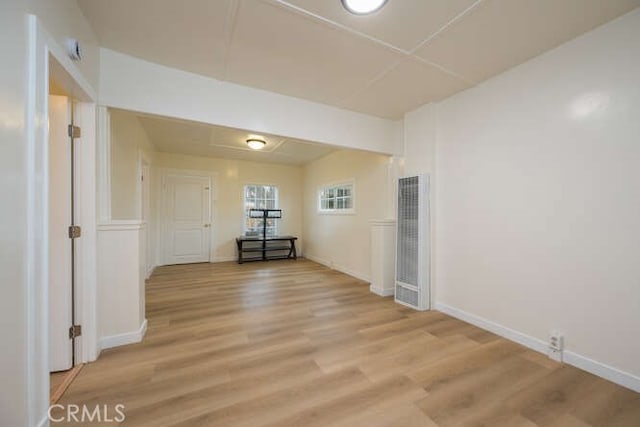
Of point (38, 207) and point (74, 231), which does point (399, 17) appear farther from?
point (74, 231)

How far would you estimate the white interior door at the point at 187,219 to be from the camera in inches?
211

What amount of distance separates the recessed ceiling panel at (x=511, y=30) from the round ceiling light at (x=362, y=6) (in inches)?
24.2

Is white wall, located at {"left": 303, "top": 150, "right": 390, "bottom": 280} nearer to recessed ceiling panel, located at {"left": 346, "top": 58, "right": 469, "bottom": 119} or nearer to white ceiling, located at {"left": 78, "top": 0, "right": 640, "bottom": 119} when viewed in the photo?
recessed ceiling panel, located at {"left": 346, "top": 58, "right": 469, "bottom": 119}

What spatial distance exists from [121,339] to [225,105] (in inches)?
93.4

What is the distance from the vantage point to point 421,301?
292 cm

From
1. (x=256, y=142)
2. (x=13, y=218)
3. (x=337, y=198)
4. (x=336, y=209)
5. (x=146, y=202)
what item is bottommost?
(x=13, y=218)

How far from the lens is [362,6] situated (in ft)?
5.06

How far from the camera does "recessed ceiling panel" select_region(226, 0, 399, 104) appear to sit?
5.61 feet

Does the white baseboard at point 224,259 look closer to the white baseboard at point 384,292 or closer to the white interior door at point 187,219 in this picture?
the white interior door at point 187,219

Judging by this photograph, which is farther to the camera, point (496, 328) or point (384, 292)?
point (384, 292)

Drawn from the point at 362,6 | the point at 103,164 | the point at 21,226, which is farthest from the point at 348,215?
the point at 21,226

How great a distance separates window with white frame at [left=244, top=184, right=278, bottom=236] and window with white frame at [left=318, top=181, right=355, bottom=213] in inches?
56.8

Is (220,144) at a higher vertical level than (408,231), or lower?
higher

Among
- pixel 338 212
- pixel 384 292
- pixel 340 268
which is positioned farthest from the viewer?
pixel 338 212
